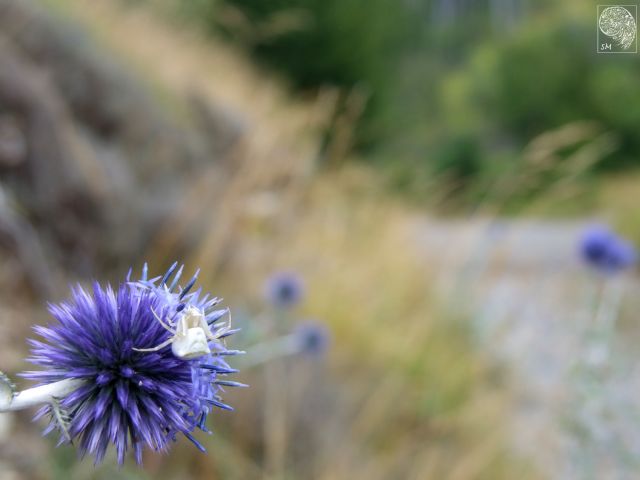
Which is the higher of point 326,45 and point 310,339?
point 326,45

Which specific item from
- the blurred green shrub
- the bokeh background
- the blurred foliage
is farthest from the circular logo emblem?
the blurred green shrub

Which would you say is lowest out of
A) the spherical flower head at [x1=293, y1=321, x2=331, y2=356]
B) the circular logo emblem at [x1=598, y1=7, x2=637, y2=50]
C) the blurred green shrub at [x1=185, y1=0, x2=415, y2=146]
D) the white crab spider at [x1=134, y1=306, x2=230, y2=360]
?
the spherical flower head at [x1=293, y1=321, x2=331, y2=356]

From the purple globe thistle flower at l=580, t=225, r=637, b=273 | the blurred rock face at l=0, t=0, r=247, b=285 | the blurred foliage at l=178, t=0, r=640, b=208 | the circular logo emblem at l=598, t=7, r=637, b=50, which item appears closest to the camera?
the purple globe thistle flower at l=580, t=225, r=637, b=273

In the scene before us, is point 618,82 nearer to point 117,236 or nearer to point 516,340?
point 516,340

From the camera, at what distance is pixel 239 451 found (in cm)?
246

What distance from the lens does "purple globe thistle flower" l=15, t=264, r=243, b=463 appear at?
62 centimetres

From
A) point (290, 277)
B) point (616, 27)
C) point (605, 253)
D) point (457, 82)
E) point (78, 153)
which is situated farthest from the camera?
point (457, 82)

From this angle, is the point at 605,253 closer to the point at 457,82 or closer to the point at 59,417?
the point at 59,417

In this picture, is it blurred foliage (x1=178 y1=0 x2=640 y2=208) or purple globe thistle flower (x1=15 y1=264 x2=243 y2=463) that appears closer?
purple globe thistle flower (x1=15 y1=264 x2=243 y2=463)

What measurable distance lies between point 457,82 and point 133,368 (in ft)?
53.1

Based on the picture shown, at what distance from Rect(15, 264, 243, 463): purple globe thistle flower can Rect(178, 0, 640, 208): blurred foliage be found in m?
7.51

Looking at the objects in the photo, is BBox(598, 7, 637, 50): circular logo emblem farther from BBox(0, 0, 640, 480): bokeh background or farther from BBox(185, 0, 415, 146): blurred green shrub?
BBox(185, 0, 415, 146): blurred green shrub

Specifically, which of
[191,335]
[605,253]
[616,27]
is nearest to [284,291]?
[605,253]

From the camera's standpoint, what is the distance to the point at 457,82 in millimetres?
16031
